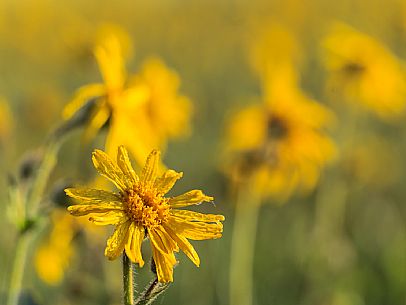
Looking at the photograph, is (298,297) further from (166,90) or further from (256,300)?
(166,90)

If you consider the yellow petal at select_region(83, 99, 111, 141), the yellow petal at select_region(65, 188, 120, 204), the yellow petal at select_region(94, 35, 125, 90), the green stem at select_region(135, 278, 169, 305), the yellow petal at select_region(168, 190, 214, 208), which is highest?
the yellow petal at select_region(94, 35, 125, 90)

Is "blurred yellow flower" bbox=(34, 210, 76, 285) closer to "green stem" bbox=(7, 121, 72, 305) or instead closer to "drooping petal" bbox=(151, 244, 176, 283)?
"green stem" bbox=(7, 121, 72, 305)

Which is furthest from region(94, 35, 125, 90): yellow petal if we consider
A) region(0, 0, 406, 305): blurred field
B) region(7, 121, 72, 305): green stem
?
region(7, 121, 72, 305): green stem

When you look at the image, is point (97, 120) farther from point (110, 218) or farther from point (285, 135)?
point (285, 135)

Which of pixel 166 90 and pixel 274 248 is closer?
pixel 166 90

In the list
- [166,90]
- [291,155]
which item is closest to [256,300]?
[291,155]

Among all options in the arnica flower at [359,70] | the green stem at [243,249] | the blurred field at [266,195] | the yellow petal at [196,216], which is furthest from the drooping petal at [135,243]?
the arnica flower at [359,70]
